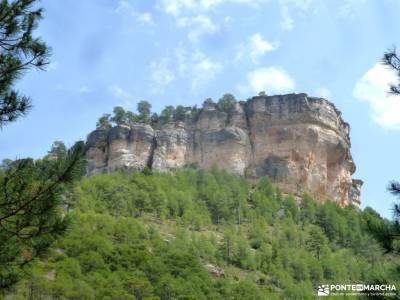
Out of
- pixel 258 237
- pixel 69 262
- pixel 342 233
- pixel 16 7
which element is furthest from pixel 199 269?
pixel 16 7

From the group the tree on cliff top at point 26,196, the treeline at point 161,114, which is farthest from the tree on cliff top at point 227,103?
the tree on cliff top at point 26,196

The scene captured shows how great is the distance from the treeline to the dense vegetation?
11.6 meters

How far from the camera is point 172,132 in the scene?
306 feet

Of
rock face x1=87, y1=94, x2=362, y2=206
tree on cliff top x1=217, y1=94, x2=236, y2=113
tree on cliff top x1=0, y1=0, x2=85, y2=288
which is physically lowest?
tree on cliff top x1=0, y1=0, x2=85, y2=288

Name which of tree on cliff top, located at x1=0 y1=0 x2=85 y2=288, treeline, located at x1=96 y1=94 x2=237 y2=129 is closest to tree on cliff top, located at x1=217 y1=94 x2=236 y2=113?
treeline, located at x1=96 y1=94 x2=237 y2=129

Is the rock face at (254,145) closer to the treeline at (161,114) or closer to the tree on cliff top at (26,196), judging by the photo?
the treeline at (161,114)

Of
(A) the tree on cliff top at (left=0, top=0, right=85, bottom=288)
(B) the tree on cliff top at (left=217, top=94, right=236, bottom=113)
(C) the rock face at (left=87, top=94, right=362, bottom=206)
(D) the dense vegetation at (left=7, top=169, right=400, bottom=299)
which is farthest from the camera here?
(B) the tree on cliff top at (left=217, top=94, right=236, bottom=113)

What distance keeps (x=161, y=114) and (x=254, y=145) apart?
15050 mm

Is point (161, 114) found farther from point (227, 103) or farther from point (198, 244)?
point (198, 244)

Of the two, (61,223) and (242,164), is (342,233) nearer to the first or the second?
(242,164)

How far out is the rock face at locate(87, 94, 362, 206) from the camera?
8925 cm

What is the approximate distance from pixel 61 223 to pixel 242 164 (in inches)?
3184

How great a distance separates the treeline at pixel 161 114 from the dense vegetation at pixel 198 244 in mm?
11596

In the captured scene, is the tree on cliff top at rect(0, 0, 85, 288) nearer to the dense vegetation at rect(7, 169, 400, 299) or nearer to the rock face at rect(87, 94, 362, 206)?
the dense vegetation at rect(7, 169, 400, 299)
